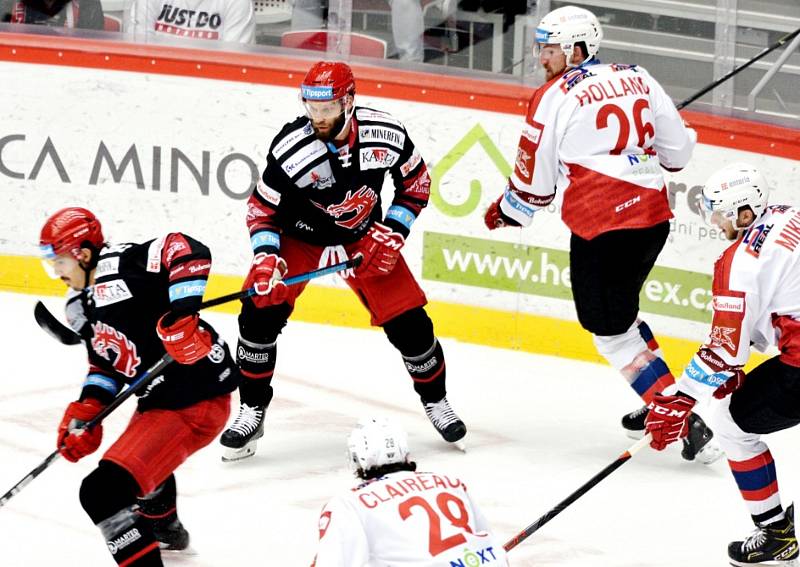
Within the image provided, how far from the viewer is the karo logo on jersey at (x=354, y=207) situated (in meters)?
4.76

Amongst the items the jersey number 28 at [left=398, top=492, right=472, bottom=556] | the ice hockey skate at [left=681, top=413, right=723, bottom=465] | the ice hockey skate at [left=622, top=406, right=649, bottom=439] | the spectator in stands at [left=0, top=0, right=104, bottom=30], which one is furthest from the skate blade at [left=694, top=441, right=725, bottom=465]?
the spectator in stands at [left=0, top=0, right=104, bottom=30]

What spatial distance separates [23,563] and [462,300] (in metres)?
2.51

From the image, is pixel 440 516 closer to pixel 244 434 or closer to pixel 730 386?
pixel 730 386

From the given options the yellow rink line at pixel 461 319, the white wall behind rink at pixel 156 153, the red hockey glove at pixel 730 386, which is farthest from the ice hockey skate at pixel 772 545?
the white wall behind rink at pixel 156 153

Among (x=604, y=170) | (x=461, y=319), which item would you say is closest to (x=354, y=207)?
(x=604, y=170)

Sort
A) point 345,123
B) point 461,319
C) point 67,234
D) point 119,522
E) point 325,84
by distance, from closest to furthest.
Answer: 1. point 119,522
2. point 67,234
3. point 325,84
4. point 345,123
5. point 461,319

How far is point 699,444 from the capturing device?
16.1 feet

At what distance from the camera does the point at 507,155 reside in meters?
5.98

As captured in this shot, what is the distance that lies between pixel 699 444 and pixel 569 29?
4.61ft

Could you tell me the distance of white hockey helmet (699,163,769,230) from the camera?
3.94 meters

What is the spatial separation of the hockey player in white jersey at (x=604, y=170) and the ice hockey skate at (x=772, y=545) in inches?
28.6

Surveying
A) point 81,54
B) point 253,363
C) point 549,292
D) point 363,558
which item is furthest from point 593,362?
point 363,558

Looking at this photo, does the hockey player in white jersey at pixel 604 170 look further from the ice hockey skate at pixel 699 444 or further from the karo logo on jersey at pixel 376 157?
the karo logo on jersey at pixel 376 157

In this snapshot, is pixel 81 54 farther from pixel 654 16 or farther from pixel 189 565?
pixel 189 565
